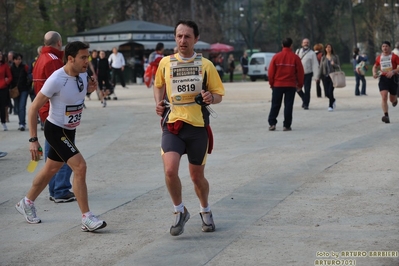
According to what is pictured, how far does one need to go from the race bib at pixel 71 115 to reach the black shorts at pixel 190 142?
107 cm

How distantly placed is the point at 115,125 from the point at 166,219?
1104cm

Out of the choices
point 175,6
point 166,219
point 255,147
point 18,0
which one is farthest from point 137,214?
point 175,6

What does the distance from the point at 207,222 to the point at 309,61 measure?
16.3 m

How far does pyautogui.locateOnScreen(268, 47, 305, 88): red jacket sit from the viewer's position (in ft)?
55.8

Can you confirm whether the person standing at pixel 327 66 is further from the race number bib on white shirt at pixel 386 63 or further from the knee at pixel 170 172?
the knee at pixel 170 172

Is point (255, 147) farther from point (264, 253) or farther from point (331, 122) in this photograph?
point (264, 253)

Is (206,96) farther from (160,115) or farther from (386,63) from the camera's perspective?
(386,63)

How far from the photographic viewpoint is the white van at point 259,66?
5066cm

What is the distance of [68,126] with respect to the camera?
8.23 metres

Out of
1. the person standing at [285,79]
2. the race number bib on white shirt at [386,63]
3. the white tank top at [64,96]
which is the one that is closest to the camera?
the white tank top at [64,96]

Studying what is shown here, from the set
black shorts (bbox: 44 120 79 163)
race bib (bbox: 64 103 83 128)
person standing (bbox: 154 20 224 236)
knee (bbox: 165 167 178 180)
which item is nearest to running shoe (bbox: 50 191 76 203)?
black shorts (bbox: 44 120 79 163)

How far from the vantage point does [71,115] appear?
8234 millimetres

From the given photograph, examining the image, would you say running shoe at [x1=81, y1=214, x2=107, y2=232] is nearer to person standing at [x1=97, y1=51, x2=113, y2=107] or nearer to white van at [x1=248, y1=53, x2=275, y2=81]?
person standing at [x1=97, y1=51, x2=113, y2=107]

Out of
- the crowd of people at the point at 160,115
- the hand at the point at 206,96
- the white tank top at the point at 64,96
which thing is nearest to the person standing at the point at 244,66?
the crowd of people at the point at 160,115
